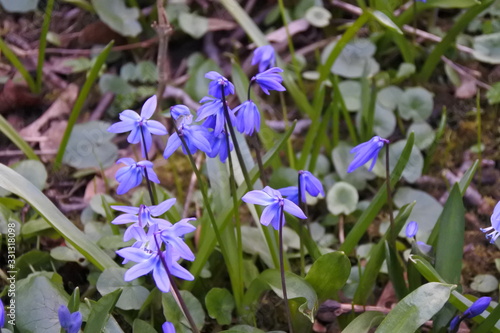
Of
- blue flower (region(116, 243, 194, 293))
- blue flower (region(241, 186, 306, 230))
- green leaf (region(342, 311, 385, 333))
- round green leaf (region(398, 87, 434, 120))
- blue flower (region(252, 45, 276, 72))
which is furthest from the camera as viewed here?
round green leaf (region(398, 87, 434, 120))

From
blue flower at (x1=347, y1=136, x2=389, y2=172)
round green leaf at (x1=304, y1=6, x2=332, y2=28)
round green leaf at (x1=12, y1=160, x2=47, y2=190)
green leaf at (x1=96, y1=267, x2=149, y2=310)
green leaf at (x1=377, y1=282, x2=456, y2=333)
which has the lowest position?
green leaf at (x1=96, y1=267, x2=149, y2=310)

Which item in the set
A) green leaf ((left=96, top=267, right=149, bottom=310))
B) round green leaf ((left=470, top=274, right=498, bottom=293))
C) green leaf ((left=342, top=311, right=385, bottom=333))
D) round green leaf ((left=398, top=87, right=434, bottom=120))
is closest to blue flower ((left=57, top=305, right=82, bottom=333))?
green leaf ((left=96, top=267, right=149, bottom=310))

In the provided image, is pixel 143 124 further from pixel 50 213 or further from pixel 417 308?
pixel 417 308

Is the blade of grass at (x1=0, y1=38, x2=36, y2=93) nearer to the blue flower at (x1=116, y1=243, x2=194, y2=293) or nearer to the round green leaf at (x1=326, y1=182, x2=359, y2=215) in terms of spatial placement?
the round green leaf at (x1=326, y1=182, x2=359, y2=215)

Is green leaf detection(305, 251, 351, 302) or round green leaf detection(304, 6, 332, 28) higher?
round green leaf detection(304, 6, 332, 28)

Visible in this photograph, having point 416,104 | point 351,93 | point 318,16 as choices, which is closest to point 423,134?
point 416,104

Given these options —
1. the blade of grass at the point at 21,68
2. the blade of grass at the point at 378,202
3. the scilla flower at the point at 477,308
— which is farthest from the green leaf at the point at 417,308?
the blade of grass at the point at 21,68

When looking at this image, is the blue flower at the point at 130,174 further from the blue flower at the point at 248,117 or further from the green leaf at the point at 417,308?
the green leaf at the point at 417,308
